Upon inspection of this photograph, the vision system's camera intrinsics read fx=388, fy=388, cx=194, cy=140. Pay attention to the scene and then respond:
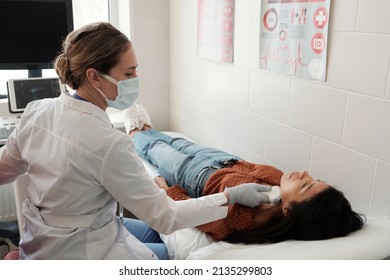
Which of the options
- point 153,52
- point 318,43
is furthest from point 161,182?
point 153,52

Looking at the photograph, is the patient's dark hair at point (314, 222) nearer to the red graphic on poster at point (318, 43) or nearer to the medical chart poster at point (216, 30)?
the red graphic on poster at point (318, 43)

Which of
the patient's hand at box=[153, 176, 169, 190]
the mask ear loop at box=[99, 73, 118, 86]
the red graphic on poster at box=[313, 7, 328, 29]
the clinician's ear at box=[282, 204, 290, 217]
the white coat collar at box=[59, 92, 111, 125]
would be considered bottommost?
the patient's hand at box=[153, 176, 169, 190]

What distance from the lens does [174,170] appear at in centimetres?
207

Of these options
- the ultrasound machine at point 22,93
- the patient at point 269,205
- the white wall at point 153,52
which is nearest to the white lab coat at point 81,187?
the patient at point 269,205

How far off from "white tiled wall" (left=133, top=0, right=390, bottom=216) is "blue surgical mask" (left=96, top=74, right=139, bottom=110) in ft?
2.57

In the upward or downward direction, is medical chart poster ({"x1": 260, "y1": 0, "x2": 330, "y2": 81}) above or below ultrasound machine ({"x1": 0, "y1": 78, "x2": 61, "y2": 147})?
above

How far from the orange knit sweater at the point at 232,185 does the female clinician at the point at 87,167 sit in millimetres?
160

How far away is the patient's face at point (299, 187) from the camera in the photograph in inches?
57.3

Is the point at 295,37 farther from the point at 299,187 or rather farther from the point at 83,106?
the point at 83,106

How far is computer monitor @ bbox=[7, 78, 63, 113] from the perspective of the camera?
7.38ft

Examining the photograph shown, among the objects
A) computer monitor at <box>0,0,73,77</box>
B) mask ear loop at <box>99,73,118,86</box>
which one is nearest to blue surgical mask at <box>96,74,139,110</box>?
mask ear loop at <box>99,73,118,86</box>

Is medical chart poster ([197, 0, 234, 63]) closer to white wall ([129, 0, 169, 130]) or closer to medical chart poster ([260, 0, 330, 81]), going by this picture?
medical chart poster ([260, 0, 330, 81])

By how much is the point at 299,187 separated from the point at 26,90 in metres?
1.67
